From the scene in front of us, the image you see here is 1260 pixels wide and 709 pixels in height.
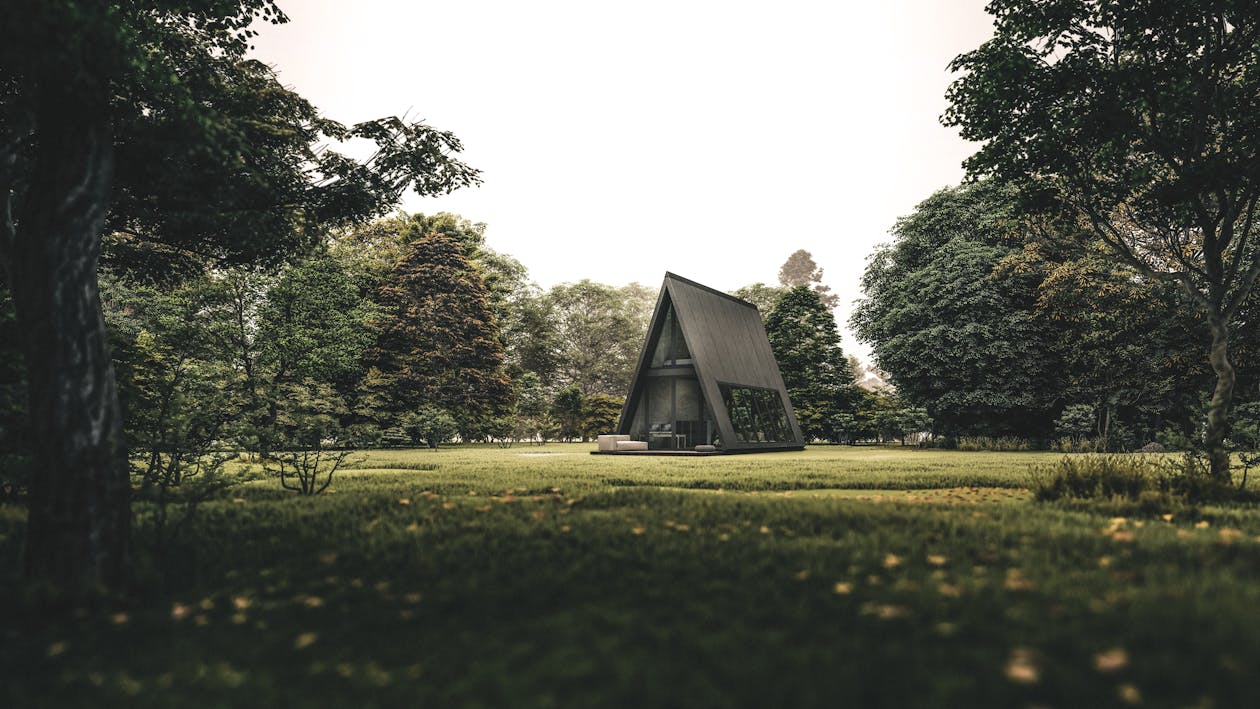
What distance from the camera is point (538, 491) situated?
8.89 meters

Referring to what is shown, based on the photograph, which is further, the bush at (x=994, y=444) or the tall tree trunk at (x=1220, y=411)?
the bush at (x=994, y=444)

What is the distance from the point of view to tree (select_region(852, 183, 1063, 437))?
1093 inches

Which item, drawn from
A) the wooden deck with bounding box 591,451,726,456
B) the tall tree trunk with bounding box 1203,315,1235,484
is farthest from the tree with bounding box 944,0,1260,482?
the wooden deck with bounding box 591,451,726,456

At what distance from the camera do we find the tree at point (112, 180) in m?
4.12

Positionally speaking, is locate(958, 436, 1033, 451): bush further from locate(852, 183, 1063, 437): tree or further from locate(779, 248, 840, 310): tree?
locate(779, 248, 840, 310): tree

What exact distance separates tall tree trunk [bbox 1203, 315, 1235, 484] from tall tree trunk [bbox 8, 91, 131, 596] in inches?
483

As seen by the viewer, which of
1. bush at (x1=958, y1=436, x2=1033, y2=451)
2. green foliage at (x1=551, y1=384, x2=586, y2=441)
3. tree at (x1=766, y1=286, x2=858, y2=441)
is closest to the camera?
bush at (x1=958, y1=436, x2=1033, y2=451)

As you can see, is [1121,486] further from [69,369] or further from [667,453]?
[667,453]

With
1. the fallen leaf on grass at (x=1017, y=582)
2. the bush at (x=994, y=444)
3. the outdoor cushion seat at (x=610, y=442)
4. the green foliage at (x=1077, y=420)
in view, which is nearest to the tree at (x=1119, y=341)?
the green foliage at (x=1077, y=420)

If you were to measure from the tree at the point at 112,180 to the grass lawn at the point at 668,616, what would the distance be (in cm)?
79

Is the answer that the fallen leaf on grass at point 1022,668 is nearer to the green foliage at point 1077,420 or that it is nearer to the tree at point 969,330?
the tree at point 969,330

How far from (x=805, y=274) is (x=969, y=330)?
47251 mm

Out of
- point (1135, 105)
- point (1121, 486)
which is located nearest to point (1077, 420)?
point (1135, 105)

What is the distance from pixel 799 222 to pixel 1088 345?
56063 mm
